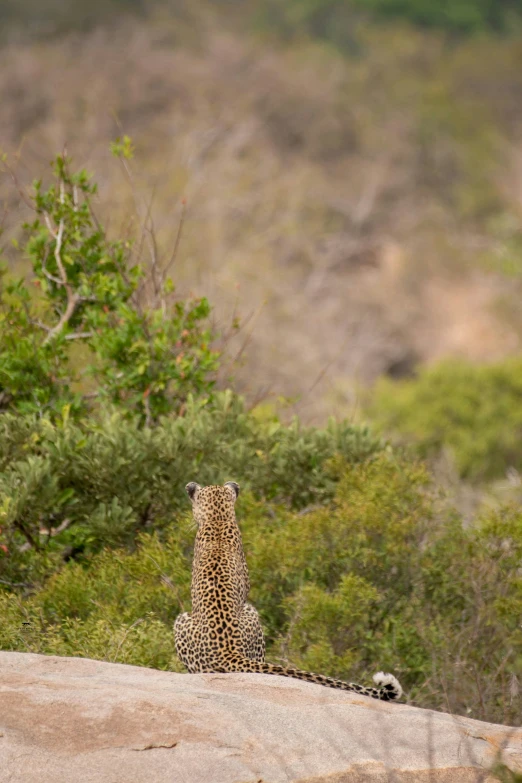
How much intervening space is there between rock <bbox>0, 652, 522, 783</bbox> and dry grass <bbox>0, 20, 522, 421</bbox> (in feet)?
78.2

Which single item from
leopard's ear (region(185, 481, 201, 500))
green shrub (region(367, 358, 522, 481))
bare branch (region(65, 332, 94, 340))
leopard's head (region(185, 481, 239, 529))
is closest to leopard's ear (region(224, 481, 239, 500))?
leopard's head (region(185, 481, 239, 529))

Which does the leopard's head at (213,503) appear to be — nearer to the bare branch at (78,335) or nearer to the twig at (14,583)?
the twig at (14,583)

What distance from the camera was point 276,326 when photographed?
116 feet

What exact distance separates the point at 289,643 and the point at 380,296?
3449cm

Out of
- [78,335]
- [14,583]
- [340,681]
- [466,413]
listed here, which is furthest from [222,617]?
[466,413]

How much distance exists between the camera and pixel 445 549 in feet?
29.0

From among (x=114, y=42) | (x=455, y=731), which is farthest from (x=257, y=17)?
(x=455, y=731)

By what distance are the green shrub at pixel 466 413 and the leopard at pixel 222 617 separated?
59.2 ft

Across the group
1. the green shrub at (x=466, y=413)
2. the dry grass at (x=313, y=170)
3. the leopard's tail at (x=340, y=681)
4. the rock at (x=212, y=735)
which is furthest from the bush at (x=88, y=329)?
the dry grass at (x=313, y=170)

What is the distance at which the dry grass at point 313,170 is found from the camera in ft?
117

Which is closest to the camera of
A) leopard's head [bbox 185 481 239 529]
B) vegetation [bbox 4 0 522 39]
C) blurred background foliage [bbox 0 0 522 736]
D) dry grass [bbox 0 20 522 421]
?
leopard's head [bbox 185 481 239 529]

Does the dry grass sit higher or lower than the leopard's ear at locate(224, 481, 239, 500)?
higher

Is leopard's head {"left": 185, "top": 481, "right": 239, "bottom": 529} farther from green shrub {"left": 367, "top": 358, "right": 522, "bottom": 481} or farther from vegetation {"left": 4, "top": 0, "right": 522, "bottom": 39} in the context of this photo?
vegetation {"left": 4, "top": 0, "right": 522, "bottom": 39}

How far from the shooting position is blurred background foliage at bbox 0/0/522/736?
8.27m
